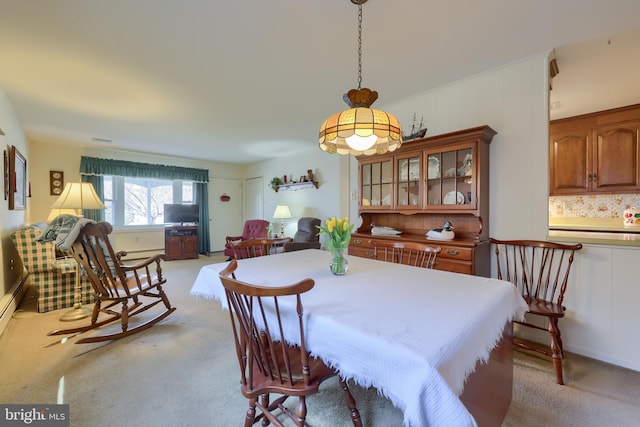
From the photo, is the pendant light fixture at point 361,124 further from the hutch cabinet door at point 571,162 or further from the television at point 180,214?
the television at point 180,214

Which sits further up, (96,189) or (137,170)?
(137,170)

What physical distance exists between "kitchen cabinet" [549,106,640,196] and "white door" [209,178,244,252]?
20.9 feet

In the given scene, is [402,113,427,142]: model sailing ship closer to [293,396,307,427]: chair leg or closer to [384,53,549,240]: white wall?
[384,53,549,240]: white wall

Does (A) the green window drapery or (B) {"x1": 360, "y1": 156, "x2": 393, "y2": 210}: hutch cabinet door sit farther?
(A) the green window drapery

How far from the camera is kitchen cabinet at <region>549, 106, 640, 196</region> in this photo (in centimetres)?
277

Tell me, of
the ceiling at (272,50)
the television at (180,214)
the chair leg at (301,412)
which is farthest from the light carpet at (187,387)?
the television at (180,214)

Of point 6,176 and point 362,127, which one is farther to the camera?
point 6,176

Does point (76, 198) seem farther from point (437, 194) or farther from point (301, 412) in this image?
point (437, 194)

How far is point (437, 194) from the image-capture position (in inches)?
104

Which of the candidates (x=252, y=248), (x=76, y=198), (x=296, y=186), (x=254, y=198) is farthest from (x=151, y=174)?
(x=252, y=248)

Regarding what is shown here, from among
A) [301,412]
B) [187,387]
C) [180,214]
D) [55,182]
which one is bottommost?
Answer: [187,387]

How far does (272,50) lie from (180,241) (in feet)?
16.1

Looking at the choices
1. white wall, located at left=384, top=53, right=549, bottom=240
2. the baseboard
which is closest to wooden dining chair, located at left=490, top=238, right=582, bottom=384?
white wall, located at left=384, top=53, right=549, bottom=240

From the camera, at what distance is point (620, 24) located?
1780 millimetres
